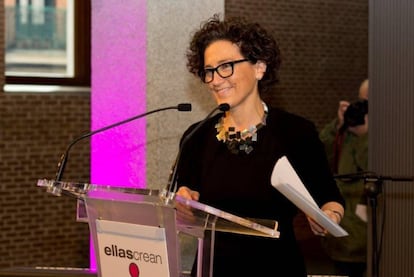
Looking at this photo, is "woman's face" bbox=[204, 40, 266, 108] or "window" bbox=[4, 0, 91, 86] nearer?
"woman's face" bbox=[204, 40, 266, 108]

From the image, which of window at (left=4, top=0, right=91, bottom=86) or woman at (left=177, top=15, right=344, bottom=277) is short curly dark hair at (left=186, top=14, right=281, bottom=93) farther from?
window at (left=4, top=0, right=91, bottom=86)

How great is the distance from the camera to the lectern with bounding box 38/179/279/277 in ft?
7.42

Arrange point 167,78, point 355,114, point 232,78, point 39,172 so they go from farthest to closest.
Result: point 39,172, point 355,114, point 167,78, point 232,78

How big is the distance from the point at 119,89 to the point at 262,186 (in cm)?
203

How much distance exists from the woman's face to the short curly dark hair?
0.9 inches

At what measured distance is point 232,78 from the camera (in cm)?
276

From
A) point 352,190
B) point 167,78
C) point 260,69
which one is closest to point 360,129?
point 352,190

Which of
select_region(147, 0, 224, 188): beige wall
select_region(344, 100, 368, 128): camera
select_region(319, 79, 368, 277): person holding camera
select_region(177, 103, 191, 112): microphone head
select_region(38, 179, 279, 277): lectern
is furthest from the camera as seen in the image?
select_region(344, 100, 368, 128): camera

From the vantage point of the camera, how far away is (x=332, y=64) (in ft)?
38.9

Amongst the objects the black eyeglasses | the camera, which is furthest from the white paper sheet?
the camera

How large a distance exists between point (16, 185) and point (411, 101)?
16.8 ft

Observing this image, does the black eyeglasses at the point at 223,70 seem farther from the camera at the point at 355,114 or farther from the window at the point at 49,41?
the window at the point at 49,41

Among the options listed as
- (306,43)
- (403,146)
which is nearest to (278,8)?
(306,43)

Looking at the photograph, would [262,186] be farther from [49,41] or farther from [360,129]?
[49,41]
